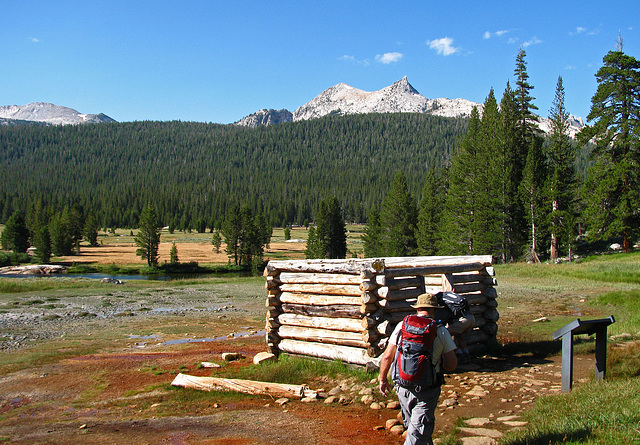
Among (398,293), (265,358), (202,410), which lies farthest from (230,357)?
(398,293)

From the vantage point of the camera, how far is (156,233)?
8369 centimetres

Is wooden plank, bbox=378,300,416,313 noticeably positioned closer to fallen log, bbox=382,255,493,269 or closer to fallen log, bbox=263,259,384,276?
fallen log, bbox=263,259,384,276

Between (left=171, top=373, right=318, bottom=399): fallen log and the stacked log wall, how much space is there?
1.54 m

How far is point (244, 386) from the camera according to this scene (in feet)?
29.3

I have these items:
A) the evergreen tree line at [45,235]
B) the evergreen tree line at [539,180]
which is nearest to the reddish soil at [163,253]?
the evergreen tree line at [45,235]

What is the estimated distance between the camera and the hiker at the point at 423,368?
16.3 ft

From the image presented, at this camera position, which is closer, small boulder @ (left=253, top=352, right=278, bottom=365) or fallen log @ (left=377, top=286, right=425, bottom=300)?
fallen log @ (left=377, top=286, right=425, bottom=300)

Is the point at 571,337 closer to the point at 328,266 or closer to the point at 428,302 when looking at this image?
the point at 428,302

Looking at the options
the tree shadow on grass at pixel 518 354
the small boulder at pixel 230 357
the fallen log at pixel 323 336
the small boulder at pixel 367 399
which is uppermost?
the fallen log at pixel 323 336

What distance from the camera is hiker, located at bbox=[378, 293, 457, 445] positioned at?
4.95 metres

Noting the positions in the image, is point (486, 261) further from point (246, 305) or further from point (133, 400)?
point (246, 305)

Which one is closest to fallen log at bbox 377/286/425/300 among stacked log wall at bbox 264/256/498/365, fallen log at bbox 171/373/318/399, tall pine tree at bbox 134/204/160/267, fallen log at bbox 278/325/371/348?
stacked log wall at bbox 264/256/498/365

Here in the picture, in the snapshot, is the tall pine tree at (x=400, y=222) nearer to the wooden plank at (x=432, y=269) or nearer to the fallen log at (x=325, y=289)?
the wooden plank at (x=432, y=269)

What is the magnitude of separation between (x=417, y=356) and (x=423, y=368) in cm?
14
